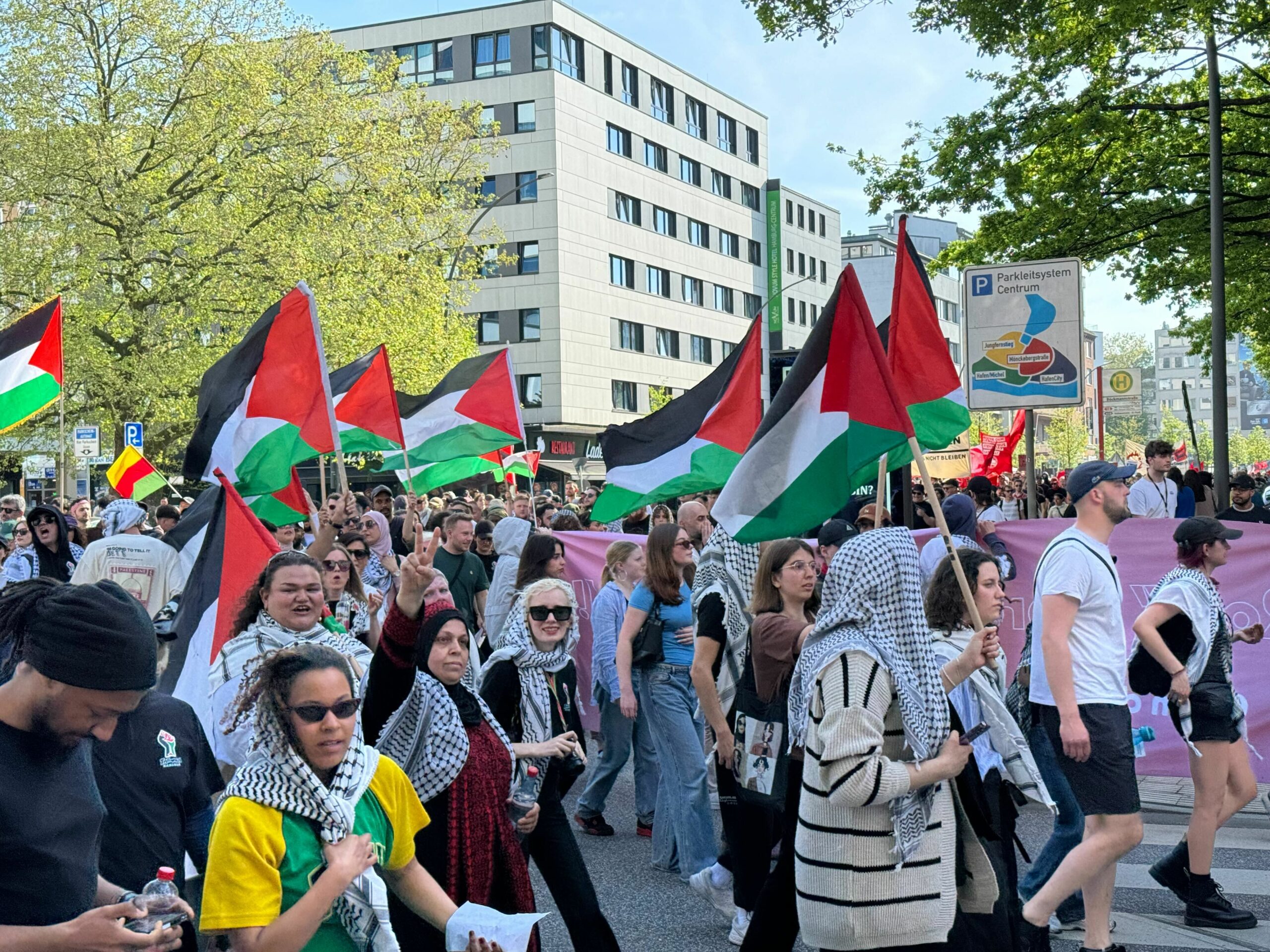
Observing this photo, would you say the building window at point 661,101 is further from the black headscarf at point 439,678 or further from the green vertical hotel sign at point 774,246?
the black headscarf at point 439,678

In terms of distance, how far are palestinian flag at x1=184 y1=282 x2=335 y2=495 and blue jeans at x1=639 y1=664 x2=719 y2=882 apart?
99.8 inches

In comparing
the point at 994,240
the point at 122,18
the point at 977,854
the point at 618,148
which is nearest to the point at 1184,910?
the point at 977,854

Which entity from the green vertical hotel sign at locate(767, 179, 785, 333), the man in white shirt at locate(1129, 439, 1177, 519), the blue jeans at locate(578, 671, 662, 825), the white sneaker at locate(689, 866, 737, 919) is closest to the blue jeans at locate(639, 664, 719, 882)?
the white sneaker at locate(689, 866, 737, 919)

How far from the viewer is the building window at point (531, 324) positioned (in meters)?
53.8

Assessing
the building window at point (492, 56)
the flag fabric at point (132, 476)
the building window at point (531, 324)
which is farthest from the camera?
the building window at point (531, 324)

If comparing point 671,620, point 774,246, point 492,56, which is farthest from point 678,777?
point 774,246

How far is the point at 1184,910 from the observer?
643 centimetres

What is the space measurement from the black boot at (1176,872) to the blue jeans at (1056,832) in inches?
16.0

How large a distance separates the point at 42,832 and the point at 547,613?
3.04 m

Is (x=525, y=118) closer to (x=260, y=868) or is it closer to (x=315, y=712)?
(x=315, y=712)

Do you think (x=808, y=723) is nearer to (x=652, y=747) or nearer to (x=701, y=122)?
(x=652, y=747)

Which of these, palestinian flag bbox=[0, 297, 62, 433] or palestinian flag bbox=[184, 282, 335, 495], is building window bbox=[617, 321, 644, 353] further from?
palestinian flag bbox=[184, 282, 335, 495]

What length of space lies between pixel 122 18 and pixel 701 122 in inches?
1583

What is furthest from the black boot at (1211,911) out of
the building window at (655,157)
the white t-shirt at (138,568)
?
the building window at (655,157)
